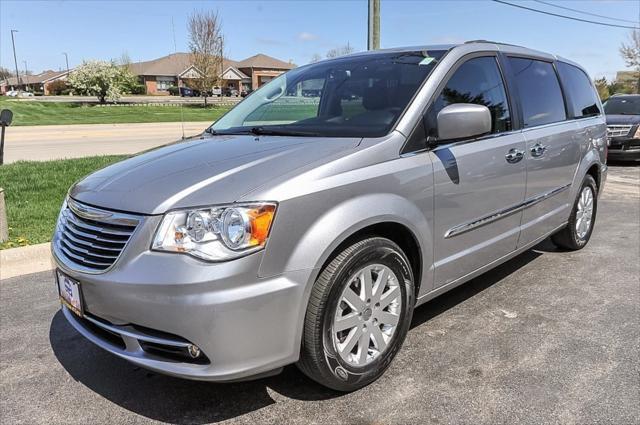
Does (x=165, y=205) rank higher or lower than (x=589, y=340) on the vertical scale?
higher

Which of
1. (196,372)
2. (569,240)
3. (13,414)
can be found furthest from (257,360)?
(569,240)

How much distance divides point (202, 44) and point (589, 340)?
1791 inches

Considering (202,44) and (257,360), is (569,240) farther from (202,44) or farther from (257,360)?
(202,44)

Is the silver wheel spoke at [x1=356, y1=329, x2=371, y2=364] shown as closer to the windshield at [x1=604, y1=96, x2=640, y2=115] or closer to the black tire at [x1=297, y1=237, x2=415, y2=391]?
the black tire at [x1=297, y1=237, x2=415, y2=391]

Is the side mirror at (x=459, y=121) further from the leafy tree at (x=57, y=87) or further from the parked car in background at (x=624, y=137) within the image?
the leafy tree at (x=57, y=87)

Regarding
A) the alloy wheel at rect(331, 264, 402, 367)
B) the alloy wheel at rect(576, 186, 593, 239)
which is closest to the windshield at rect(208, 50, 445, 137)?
the alloy wheel at rect(331, 264, 402, 367)

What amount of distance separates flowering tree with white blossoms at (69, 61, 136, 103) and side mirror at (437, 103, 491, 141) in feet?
170

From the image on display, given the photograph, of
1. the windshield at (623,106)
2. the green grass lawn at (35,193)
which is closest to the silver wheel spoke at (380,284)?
the green grass lawn at (35,193)

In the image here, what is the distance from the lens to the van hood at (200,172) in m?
2.36

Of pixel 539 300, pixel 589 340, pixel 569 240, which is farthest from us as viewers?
pixel 569 240

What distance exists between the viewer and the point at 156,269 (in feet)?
7.37

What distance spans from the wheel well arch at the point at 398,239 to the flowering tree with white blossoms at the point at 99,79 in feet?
170

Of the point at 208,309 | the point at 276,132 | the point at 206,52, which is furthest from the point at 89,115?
the point at 208,309

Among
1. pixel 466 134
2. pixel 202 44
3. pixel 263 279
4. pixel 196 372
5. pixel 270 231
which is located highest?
pixel 202 44
